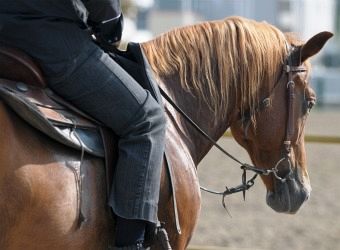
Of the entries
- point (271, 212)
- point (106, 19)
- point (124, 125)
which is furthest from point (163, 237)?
point (271, 212)

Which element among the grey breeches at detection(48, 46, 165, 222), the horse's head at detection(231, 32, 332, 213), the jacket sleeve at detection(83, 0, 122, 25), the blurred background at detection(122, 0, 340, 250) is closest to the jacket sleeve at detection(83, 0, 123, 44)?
the jacket sleeve at detection(83, 0, 122, 25)

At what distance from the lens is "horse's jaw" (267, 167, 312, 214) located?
4406mm

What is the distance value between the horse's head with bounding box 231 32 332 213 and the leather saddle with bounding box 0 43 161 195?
889 mm

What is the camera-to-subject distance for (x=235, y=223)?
9258 mm

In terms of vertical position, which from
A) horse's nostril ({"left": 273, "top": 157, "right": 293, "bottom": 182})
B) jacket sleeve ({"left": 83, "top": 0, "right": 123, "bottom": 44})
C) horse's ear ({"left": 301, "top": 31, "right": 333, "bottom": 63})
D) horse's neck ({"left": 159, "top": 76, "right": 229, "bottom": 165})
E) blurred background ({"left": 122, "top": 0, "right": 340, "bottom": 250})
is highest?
jacket sleeve ({"left": 83, "top": 0, "right": 123, "bottom": 44})

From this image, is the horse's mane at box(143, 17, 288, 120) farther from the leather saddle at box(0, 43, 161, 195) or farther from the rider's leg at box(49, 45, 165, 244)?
the leather saddle at box(0, 43, 161, 195)

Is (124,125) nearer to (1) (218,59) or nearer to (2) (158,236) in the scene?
(2) (158,236)

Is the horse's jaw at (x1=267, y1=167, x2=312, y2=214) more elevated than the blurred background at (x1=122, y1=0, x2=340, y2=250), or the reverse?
the horse's jaw at (x1=267, y1=167, x2=312, y2=214)

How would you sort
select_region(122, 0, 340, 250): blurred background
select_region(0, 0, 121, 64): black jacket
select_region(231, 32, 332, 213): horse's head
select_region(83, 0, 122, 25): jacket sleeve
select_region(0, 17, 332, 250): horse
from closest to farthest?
select_region(0, 0, 121, 64): black jacket → select_region(83, 0, 122, 25): jacket sleeve → select_region(0, 17, 332, 250): horse → select_region(231, 32, 332, 213): horse's head → select_region(122, 0, 340, 250): blurred background

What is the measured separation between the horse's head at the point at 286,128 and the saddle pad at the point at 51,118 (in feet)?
3.15

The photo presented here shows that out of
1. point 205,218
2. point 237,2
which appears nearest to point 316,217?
point 205,218

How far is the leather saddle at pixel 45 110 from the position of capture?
11.6ft

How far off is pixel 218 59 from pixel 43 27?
0.97 metres

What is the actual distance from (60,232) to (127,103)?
0.65 metres
